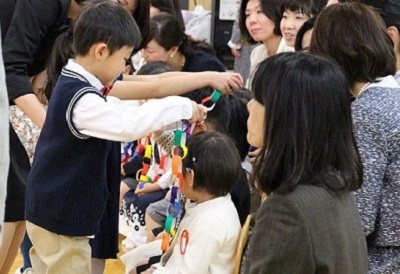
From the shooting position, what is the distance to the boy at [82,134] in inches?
86.3

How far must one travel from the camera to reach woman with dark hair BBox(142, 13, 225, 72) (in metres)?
3.54

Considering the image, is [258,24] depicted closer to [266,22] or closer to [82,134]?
[266,22]

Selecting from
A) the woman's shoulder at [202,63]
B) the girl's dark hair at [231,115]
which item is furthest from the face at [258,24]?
the girl's dark hair at [231,115]

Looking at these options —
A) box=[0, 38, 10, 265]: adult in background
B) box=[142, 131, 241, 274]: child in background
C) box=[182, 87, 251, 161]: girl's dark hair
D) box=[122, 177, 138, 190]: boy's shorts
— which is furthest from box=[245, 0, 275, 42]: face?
box=[0, 38, 10, 265]: adult in background

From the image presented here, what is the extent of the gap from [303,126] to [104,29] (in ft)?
2.92

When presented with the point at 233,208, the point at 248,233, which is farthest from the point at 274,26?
the point at 248,233

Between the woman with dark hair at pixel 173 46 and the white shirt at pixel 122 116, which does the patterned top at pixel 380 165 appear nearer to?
the white shirt at pixel 122 116

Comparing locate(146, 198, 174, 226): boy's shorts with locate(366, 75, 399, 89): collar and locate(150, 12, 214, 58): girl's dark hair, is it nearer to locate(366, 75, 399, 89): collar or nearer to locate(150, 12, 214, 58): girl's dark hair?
locate(150, 12, 214, 58): girl's dark hair

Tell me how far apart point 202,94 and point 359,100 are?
0.91 m

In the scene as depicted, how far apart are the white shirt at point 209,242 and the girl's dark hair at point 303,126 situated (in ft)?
2.29

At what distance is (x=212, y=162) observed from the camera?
237 centimetres

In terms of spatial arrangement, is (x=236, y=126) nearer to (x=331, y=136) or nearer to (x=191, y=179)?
(x=191, y=179)

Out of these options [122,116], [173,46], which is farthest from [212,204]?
[173,46]

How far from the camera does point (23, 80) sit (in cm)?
258
